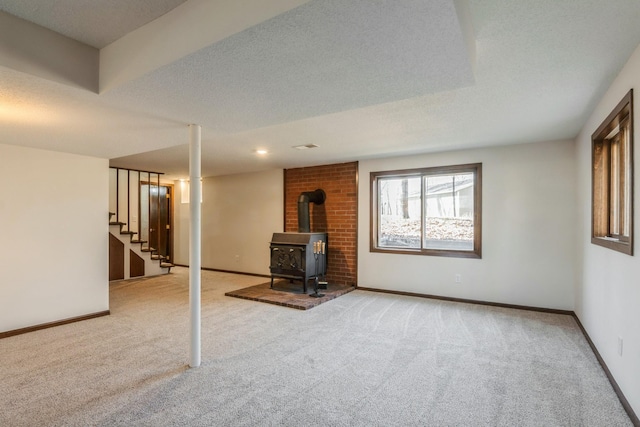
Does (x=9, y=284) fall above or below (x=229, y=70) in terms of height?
below

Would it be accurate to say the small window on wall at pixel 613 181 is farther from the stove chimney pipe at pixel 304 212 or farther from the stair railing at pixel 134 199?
the stair railing at pixel 134 199

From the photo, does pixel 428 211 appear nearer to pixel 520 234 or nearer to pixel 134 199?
pixel 520 234

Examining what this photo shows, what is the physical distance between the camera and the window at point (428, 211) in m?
4.93

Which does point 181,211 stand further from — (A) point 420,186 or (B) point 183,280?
(A) point 420,186

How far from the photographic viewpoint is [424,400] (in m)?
2.26

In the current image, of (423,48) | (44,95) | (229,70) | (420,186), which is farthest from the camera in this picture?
(420,186)

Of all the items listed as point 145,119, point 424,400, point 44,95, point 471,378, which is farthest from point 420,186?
point 44,95

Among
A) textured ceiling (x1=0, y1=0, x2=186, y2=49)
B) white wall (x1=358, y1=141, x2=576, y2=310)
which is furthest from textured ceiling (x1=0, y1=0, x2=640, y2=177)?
white wall (x1=358, y1=141, x2=576, y2=310)

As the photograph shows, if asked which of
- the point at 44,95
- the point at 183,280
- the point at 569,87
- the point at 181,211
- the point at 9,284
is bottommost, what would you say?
the point at 183,280

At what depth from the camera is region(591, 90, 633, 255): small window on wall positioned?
Answer: 7.56 feet

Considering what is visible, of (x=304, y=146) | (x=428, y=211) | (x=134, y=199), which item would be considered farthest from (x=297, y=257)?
(x=134, y=199)

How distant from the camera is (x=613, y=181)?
2896 millimetres

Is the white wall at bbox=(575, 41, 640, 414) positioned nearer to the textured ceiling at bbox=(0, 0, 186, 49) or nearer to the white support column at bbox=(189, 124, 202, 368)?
the textured ceiling at bbox=(0, 0, 186, 49)

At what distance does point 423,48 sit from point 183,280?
253 inches
